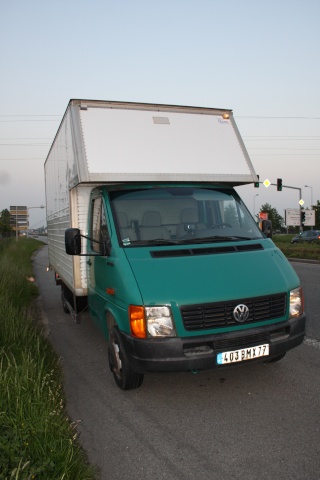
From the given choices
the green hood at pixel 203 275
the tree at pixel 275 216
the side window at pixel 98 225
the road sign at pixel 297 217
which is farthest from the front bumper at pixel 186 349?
the tree at pixel 275 216

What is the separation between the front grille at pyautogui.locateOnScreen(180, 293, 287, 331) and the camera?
352 cm

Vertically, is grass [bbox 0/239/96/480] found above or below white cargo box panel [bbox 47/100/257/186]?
below

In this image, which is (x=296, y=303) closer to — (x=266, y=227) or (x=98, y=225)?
(x=266, y=227)

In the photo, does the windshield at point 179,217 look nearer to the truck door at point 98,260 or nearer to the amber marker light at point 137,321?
the truck door at point 98,260

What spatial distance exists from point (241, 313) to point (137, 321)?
0.92 meters

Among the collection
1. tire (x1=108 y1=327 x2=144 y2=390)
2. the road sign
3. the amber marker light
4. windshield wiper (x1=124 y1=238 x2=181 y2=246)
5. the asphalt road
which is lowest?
the asphalt road

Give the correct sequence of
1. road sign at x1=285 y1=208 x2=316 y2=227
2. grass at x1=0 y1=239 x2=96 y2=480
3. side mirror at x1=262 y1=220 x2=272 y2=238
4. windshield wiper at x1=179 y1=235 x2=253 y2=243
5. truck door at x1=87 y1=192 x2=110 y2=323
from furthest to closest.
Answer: road sign at x1=285 y1=208 x2=316 y2=227
side mirror at x1=262 y1=220 x2=272 y2=238
truck door at x1=87 y1=192 x2=110 y2=323
windshield wiper at x1=179 y1=235 x2=253 y2=243
grass at x1=0 y1=239 x2=96 y2=480

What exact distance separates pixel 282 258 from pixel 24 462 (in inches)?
118

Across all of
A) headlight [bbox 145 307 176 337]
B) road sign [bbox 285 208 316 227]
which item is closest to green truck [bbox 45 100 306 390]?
headlight [bbox 145 307 176 337]

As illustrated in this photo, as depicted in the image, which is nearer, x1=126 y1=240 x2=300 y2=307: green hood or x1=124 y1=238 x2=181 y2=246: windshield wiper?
x1=126 y1=240 x2=300 y2=307: green hood

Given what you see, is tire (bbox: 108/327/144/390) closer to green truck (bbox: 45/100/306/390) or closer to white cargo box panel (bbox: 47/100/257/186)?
green truck (bbox: 45/100/306/390)

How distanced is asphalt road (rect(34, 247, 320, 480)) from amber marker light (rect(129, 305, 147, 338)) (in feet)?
2.45

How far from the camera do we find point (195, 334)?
353cm

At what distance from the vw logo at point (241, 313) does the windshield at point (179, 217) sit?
0.92 meters
